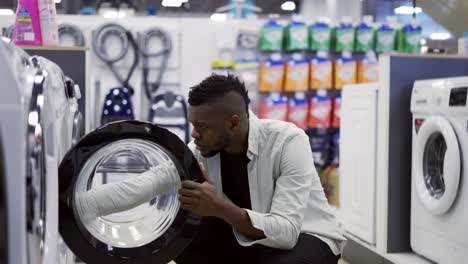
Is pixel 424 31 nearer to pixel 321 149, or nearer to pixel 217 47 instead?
pixel 321 149

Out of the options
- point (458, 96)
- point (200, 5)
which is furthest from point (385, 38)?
point (200, 5)

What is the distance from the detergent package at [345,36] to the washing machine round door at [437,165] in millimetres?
2684

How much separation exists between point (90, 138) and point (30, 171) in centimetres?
57

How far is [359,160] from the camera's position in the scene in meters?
3.67

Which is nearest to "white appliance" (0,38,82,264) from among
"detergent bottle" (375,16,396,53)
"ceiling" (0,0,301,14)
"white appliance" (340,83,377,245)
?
"white appliance" (340,83,377,245)

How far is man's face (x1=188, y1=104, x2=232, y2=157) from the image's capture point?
2006 mm

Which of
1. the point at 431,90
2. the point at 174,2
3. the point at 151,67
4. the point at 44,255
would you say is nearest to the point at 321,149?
the point at 151,67

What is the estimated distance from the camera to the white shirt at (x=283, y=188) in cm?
198

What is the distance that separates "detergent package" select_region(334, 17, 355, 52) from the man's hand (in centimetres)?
418

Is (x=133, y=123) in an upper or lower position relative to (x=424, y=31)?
lower

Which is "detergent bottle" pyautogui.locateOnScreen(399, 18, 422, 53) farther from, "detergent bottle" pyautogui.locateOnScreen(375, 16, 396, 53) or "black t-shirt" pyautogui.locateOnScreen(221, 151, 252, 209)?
"black t-shirt" pyautogui.locateOnScreen(221, 151, 252, 209)

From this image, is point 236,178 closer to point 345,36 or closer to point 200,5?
point 345,36

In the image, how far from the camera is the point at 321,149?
5.76 metres

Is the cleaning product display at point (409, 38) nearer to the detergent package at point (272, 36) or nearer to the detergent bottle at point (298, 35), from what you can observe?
the detergent bottle at point (298, 35)
